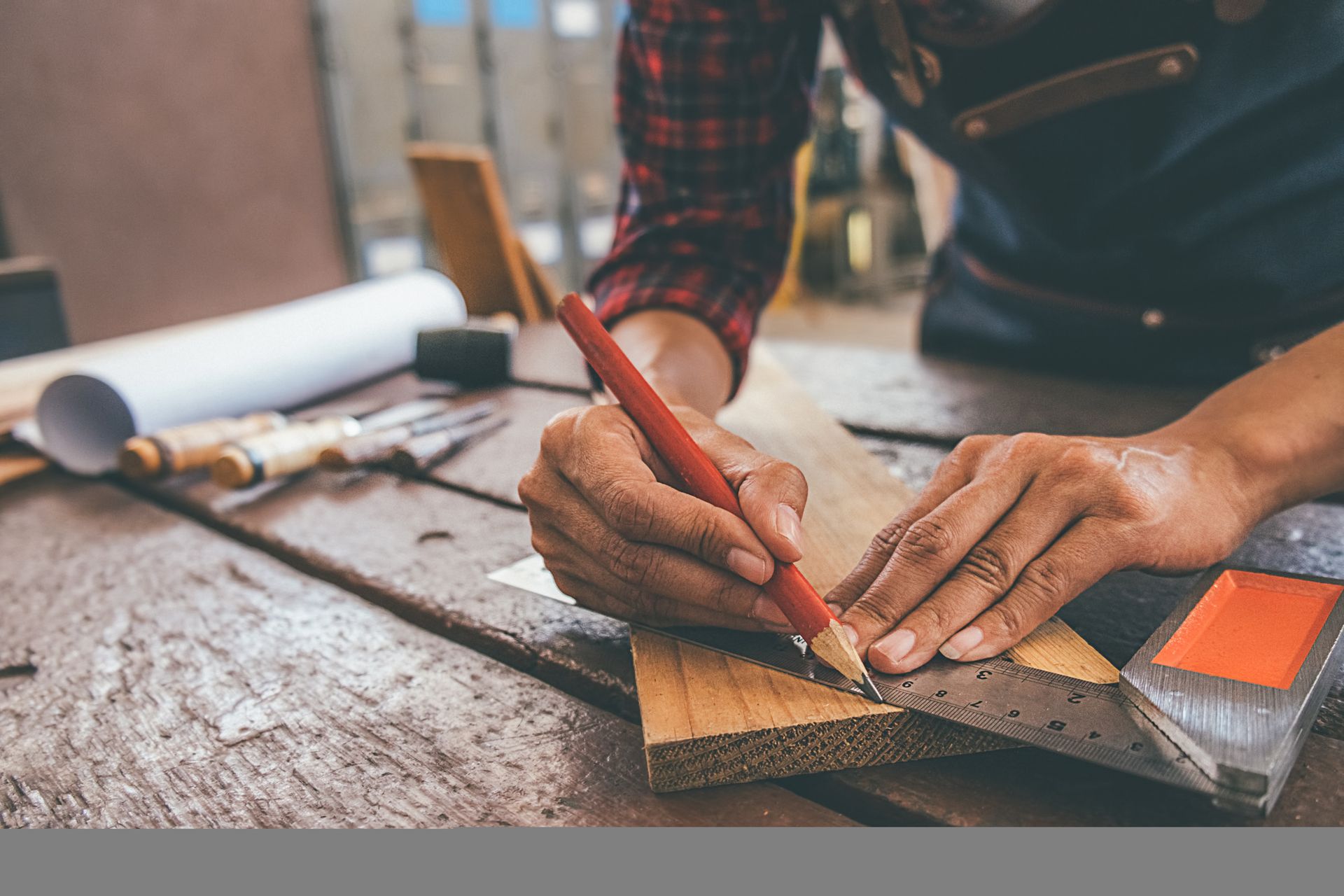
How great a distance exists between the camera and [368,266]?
5.14 meters

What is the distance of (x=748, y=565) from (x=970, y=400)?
82cm

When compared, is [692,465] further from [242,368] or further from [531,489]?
[242,368]

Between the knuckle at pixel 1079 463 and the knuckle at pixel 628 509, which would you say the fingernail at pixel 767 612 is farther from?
the knuckle at pixel 1079 463

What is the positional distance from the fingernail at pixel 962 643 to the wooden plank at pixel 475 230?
1.52m

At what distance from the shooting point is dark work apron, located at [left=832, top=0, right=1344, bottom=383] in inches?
40.2

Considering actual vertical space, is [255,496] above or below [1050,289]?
below

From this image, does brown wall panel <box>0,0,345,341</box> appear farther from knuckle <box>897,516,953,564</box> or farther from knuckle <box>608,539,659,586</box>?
knuckle <box>897,516,953,564</box>

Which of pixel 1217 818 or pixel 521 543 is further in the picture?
pixel 521 543

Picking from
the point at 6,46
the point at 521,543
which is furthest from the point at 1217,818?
the point at 6,46

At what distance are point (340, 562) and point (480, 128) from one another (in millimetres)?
4974

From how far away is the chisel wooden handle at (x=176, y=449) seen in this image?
3.90ft

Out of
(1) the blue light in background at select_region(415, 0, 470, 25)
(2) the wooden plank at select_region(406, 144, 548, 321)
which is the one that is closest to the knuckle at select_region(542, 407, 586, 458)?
(2) the wooden plank at select_region(406, 144, 548, 321)

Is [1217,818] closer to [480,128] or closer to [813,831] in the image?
[813,831]

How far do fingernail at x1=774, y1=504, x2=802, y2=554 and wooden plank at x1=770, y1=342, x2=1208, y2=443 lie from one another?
0.59 meters
